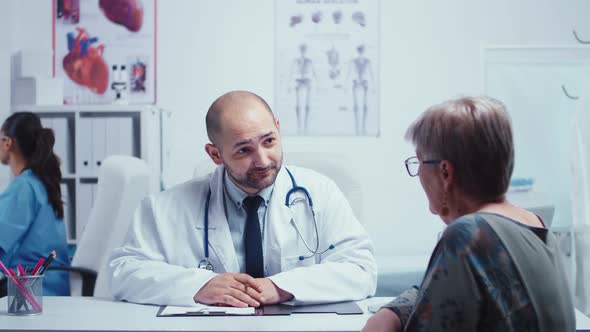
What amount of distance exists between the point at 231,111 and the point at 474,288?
1087 millimetres

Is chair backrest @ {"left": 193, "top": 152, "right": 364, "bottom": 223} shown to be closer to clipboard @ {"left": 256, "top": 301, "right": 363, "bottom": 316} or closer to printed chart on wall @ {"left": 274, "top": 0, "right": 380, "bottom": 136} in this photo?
clipboard @ {"left": 256, "top": 301, "right": 363, "bottom": 316}

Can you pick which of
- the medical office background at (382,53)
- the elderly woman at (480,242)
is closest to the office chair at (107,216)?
the medical office background at (382,53)

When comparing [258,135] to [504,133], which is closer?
[504,133]

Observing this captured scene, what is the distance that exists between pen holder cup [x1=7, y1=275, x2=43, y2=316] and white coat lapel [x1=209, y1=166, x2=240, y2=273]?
0.47 metres

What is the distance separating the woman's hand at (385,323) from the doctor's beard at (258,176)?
737 millimetres

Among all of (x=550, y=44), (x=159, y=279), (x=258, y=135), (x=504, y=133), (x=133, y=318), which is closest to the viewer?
(x=504, y=133)

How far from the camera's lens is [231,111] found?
190 cm

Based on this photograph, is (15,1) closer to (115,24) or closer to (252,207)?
(115,24)

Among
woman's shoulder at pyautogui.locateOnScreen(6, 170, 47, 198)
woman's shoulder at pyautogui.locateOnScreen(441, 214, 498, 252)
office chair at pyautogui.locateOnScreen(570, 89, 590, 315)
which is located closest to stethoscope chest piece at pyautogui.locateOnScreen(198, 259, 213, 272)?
woman's shoulder at pyautogui.locateOnScreen(441, 214, 498, 252)

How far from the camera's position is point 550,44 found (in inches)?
145

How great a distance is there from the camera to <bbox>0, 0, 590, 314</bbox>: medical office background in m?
3.71

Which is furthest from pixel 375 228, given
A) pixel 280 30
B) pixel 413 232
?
pixel 280 30

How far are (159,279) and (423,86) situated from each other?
2.38m

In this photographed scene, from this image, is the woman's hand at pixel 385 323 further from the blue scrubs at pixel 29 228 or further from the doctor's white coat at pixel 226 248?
the blue scrubs at pixel 29 228
